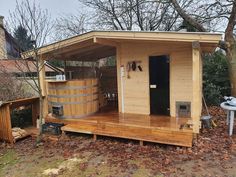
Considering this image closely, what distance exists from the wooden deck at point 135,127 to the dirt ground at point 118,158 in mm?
218

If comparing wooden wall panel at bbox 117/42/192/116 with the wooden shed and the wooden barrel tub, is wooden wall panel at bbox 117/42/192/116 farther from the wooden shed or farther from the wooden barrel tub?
the wooden barrel tub

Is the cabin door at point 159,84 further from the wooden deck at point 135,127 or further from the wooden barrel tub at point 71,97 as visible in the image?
the wooden barrel tub at point 71,97

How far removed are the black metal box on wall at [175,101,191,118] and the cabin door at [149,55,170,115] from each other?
31 centimetres

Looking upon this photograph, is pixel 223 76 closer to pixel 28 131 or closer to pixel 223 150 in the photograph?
pixel 223 150

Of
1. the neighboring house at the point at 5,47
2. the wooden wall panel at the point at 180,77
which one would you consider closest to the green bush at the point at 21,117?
the neighboring house at the point at 5,47

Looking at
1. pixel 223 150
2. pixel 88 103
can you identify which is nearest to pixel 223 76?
pixel 223 150

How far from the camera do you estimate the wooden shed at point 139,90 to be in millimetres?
5406

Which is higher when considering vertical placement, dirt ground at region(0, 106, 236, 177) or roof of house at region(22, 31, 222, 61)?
roof of house at region(22, 31, 222, 61)

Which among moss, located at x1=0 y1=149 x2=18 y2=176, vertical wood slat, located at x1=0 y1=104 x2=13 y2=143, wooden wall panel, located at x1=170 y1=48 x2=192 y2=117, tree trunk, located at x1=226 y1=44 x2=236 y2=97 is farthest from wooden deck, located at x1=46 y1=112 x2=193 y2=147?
tree trunk, located at x1=226 y1=44 x2=236 y2=97

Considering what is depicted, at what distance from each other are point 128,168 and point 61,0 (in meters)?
12.0

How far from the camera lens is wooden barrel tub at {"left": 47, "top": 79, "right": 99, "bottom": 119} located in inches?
251

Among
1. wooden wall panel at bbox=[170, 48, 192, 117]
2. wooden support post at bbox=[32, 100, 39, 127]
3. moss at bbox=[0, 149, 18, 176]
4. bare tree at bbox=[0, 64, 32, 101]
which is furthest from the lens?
bare tree at bbox=[0, 64, 32, 101]

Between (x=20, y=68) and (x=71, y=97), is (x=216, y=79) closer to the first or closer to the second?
(x=71, y=97)

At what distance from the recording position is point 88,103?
22.3 ft
